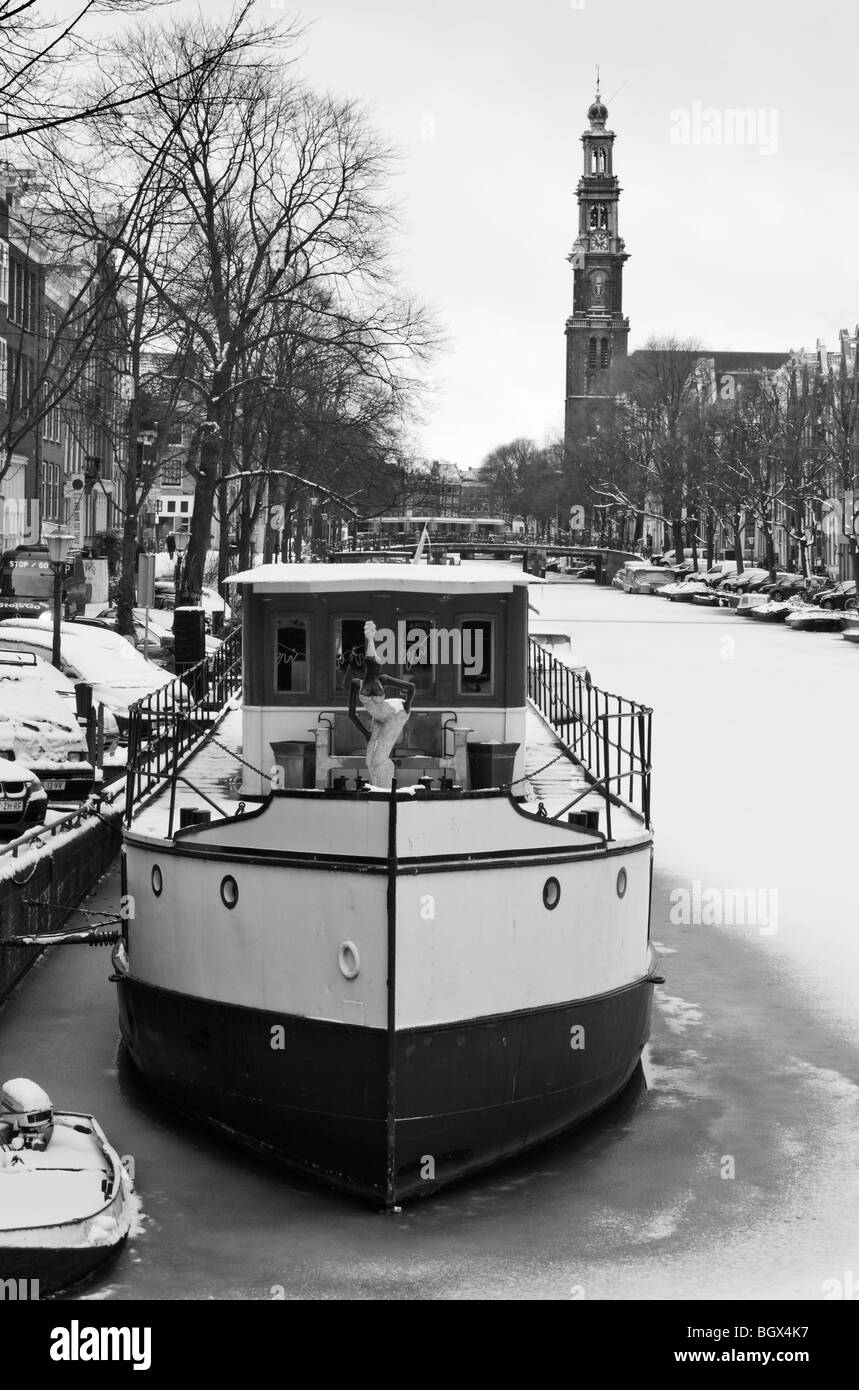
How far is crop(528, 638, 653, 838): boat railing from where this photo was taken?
1567cm

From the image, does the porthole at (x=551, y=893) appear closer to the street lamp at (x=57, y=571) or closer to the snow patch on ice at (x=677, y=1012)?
the snow patch on ice at (x=677, y=1012)

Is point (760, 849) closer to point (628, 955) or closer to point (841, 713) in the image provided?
point (628, 955)

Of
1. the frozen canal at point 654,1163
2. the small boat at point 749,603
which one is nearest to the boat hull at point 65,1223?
the frozen canal at point 654,1163

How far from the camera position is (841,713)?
42.8 metres

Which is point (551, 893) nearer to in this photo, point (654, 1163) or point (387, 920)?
point (387, 920)

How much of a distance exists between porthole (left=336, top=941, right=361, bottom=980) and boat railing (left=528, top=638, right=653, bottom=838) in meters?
2.13

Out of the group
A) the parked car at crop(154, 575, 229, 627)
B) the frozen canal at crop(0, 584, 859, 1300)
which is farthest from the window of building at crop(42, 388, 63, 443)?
the frozen canal at crop(0, 584, 859, 1300)

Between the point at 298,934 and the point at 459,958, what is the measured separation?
43.0 inches

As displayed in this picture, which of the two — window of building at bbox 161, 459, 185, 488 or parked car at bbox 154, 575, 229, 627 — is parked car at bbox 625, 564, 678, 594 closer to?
window of building at bbox 161, 459, 185, 488

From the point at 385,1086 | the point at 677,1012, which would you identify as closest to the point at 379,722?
the point at 385,1086

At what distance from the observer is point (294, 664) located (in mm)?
16047

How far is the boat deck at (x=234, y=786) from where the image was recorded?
15.7 metres

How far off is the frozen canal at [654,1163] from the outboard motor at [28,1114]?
A: 884 millimetres
